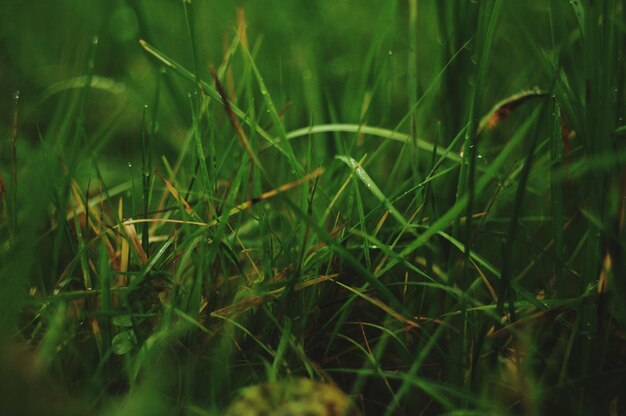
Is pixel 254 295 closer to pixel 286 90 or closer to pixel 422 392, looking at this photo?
pixel 422 392

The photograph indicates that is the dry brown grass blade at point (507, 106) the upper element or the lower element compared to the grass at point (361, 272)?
upper

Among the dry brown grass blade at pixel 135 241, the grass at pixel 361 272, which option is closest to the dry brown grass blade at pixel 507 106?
the grass at pixel 361 272

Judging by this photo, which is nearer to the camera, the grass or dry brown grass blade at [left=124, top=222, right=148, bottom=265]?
the grass

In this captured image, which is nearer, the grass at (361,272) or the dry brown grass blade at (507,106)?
the grass at (361,272)

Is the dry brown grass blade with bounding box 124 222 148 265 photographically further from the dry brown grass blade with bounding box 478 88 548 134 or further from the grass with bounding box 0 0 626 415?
the dry brown grass blade with bounding box 478 88 548 134

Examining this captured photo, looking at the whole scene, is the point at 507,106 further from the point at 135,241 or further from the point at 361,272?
the point at 135,241

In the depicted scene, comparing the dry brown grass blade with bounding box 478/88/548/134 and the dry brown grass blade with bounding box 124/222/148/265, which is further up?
the dry brown grass blade with bounding box 478/88/548/134

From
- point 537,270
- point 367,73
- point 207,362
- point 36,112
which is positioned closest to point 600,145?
point 537,270

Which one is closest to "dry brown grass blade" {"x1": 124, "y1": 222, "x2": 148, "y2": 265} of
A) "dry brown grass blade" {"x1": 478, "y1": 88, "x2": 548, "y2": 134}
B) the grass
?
the grass

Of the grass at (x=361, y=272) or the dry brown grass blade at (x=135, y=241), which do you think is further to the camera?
the dry brown grass blade at (x=135, y=241)

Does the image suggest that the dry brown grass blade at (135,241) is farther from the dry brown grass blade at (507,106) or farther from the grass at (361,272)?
the dry brown grass blade at (507,106)

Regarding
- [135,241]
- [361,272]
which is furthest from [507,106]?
[135,241]
